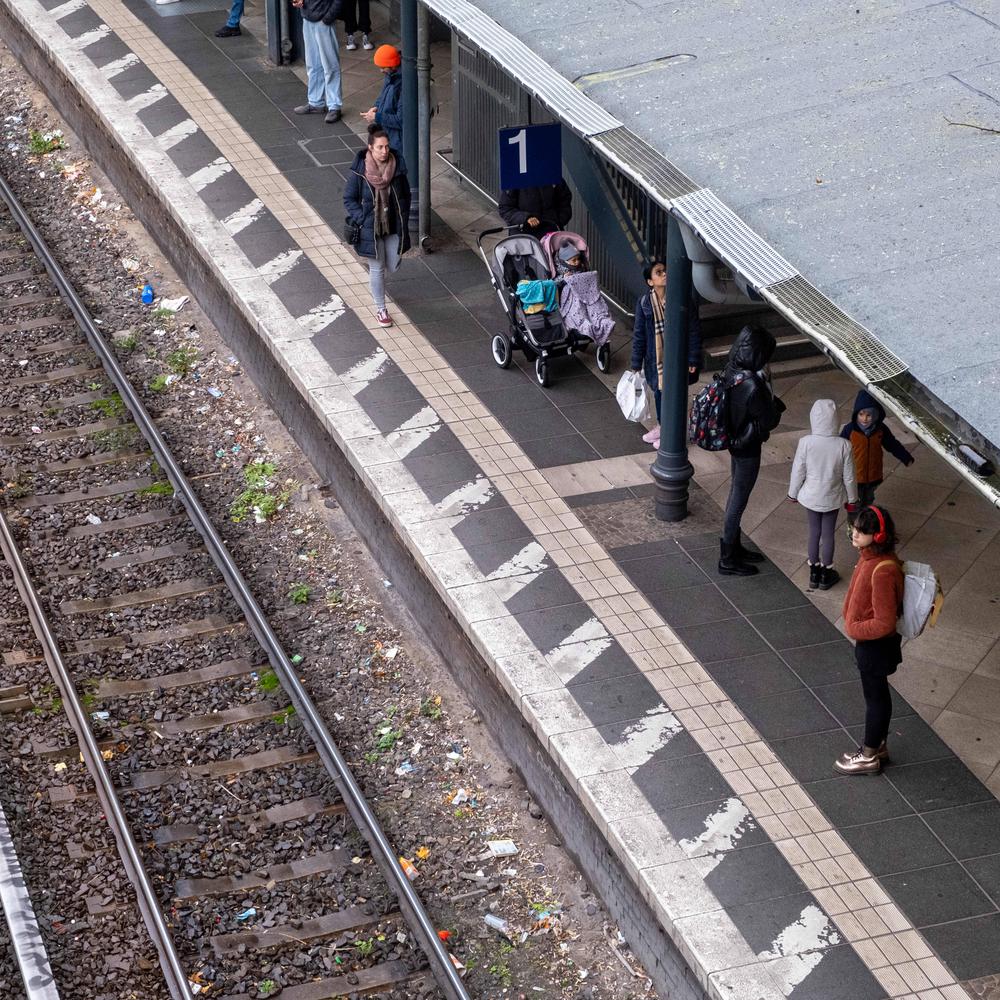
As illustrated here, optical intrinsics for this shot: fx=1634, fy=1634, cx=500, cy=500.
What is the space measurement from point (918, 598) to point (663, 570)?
2.57 m

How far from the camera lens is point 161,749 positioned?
32.6ft

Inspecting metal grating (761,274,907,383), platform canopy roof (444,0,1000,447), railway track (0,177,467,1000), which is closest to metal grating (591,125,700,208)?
platform canopy roof (444,0,1000,447)

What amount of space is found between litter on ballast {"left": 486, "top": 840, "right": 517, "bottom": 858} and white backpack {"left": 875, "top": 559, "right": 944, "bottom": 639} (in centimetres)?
255

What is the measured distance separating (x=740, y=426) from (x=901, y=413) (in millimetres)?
3300

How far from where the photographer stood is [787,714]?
9383 millimetres

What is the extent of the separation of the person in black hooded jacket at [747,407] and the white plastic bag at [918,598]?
199cm

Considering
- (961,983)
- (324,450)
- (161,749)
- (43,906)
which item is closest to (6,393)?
(324,450)

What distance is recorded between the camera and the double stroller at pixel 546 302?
41.6 feet

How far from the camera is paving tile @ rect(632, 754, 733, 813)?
28.7 ft

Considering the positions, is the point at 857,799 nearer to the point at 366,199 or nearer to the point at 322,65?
the point at 366,199

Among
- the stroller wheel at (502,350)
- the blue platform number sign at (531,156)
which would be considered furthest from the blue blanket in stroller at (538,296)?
the blue platform number sign at (531,156)

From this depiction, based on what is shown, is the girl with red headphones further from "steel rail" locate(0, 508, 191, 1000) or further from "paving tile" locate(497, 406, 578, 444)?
"paving tile" locate(497, 406, 578, 444)

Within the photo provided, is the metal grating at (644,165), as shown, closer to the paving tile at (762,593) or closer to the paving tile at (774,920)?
the paving tile at (762,593)

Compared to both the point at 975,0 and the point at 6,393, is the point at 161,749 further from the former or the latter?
the point at 975,0
